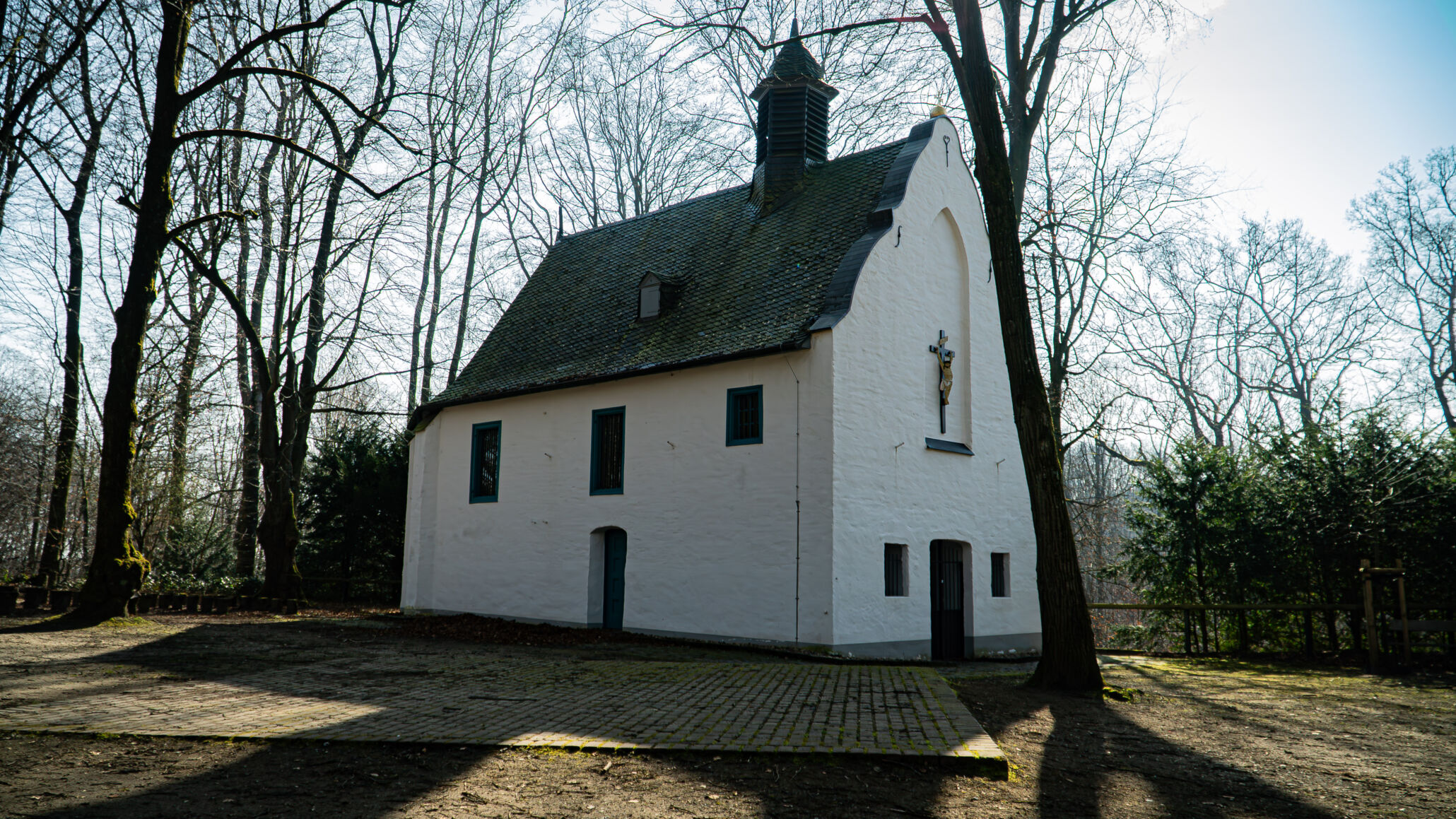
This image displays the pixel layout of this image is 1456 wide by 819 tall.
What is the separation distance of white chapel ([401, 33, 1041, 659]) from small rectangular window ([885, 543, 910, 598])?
60 mm

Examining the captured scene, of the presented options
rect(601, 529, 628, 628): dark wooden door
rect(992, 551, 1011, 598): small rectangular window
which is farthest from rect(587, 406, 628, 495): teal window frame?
rect(992, 551, 1011, 598): small rectangular window

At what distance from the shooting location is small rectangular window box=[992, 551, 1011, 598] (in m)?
16.8

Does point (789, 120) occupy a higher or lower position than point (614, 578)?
higher

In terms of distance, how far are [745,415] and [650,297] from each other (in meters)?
4.49

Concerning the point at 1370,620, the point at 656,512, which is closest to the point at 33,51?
the point at 656,512

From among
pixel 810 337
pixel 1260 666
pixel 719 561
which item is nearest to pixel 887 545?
pixel 719 561

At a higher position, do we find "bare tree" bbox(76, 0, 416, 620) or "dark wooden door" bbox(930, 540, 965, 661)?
"bare tree" bbox(76, 0, 416, 620)

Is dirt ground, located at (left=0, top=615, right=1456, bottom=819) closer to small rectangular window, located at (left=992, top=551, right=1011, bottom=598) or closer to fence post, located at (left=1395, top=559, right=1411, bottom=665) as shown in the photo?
fence post, located at (left=1395, top=559, right=1411, bottom=665)

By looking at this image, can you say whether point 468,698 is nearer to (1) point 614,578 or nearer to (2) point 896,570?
(2) point 896,570

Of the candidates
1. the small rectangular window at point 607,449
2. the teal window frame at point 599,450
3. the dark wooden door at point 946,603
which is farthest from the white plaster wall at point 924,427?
the small rectangular window at point 607,449

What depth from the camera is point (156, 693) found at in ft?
25.3

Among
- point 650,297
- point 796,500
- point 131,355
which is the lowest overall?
point 796,500

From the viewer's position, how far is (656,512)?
15.8 meters

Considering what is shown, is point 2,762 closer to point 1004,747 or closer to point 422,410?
point 1004,747
